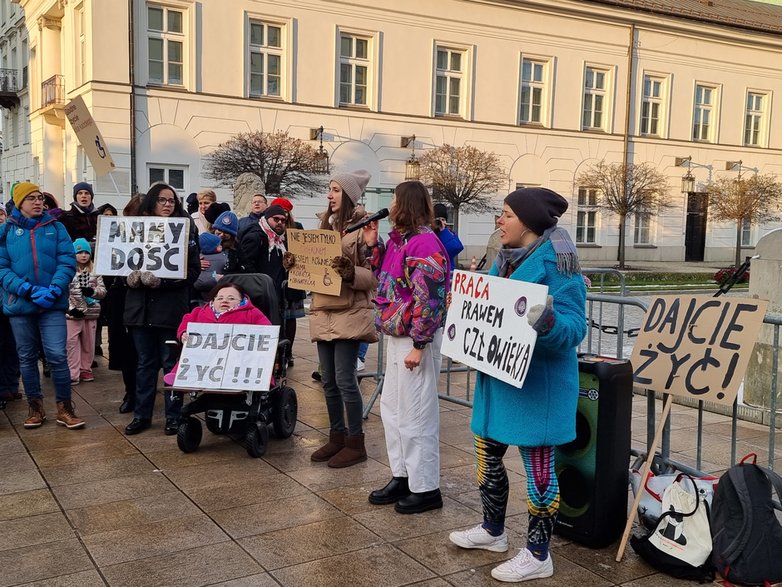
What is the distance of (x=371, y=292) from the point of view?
18.4 ft

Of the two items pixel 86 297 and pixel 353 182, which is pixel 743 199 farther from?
pixel 353 182

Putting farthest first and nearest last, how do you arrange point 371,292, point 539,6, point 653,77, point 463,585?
1. point 653,77
2. point 539,6
3. point 371,292
4. point 463,585

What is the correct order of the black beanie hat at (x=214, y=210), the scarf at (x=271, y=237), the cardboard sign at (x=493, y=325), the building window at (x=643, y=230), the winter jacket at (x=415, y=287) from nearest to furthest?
the cardboard sign at (x=493, y=325), the winter jacket at (x=415, y=287), the scarf at (x=271, y=237), the black beanie hat at (x=214, y=210), the building window at (x=643, y=230)

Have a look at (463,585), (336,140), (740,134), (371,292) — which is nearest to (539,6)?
(336,140)

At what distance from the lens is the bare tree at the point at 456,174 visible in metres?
25.8

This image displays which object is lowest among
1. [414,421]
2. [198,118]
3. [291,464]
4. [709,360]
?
[291,464]

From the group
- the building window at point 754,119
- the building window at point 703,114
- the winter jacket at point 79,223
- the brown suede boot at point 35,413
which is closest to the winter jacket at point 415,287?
the brown suede boot at point 35,413

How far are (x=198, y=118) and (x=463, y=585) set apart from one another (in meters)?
22.4

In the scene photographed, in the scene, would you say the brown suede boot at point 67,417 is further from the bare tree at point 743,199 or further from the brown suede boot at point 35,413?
the bare tree at point 743,199

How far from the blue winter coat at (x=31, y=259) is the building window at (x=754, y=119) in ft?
113

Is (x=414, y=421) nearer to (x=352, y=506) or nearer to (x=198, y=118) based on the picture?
(x=352, y=506)

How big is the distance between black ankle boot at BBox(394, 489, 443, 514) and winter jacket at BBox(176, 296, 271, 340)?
1.99 meters

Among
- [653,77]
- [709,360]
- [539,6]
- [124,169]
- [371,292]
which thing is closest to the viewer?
[709,360]

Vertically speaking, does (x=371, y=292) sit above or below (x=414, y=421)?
above
